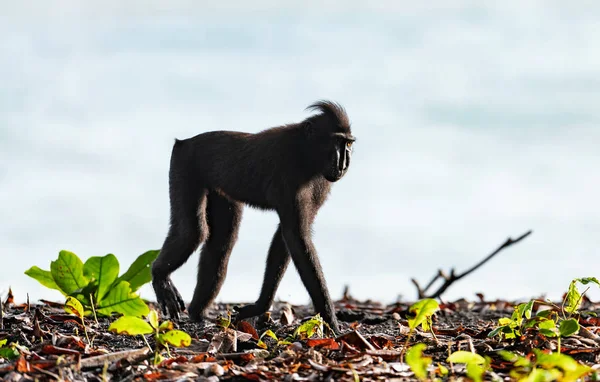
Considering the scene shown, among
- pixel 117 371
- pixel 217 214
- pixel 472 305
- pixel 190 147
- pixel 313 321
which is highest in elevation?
pixel 190 147

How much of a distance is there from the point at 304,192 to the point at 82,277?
2424mm

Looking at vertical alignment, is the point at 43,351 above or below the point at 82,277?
below

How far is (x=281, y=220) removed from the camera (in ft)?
25.5

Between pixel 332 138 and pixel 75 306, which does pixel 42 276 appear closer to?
pixel 75 306

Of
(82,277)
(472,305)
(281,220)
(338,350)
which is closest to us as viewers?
(338,350)

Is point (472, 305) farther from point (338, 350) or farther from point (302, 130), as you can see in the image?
point (338, 350)

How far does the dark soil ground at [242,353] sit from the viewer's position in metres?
4.66

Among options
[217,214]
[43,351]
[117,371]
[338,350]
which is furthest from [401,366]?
[217,214]

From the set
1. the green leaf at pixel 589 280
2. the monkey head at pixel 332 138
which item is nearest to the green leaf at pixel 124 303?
the monkey head at pixel 332 138

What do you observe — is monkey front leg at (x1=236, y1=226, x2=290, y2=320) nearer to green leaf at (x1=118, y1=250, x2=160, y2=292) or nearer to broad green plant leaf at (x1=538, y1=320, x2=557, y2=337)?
green leaf at (x1=118, y1=250, x2=160, y2=292)

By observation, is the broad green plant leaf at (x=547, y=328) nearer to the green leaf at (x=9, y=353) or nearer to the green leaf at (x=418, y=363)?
the green leaf at (x=418, y=363)

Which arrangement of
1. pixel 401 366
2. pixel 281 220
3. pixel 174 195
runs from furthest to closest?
pixel 174 195, pixel 281 220, pixel 401 366

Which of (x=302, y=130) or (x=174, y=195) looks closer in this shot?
(x=302, y=130)

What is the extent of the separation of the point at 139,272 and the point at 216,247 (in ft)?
6.08
